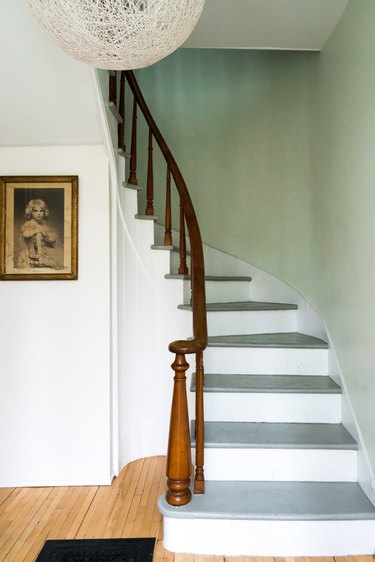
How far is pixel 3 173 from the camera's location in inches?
95.6

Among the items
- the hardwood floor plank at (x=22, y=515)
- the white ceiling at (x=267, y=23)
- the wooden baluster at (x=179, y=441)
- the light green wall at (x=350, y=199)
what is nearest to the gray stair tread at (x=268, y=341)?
the light green wall at (x=350, y=199)

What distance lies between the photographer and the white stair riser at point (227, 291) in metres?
3.14

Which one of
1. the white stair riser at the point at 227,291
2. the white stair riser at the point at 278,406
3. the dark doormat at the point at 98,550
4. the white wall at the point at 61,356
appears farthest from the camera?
the white stair riser at the point at 227,291

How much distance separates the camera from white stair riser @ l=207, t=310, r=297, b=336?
273 centimetres

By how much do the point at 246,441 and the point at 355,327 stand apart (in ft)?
2.76

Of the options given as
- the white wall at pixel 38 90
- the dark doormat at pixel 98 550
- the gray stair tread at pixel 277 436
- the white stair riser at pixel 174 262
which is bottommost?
the dark doormat at pixel 98 550

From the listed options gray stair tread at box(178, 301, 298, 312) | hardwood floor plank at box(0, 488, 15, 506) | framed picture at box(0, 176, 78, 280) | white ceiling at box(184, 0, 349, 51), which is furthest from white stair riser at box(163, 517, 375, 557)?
white ceiling at box(184, 0, 349, 51)

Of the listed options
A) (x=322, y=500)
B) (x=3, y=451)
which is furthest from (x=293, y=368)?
(x=3, y=451)

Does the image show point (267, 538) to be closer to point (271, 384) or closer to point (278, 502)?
point (278, 502)

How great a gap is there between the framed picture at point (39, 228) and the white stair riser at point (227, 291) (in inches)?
46.2

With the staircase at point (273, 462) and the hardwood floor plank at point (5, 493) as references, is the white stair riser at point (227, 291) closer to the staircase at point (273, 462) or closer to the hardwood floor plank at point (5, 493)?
the staircase at point (273, 462)

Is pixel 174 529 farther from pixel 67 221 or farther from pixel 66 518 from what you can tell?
Result: pixel 67 221

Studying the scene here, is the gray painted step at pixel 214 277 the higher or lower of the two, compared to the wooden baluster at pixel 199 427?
higher

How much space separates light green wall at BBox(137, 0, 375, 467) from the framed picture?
1.53m
